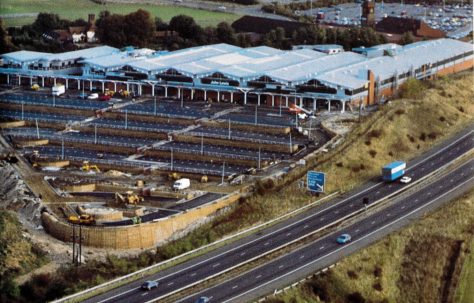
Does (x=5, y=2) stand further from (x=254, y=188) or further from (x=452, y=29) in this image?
(x=254, y=188)

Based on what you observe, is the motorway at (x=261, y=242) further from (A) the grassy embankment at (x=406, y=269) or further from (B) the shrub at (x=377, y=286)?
(B) the shrub at (x=377, y=286)

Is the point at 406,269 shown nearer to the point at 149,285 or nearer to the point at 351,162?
the point at 149,285

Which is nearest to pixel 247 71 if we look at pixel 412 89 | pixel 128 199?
pixel 412 89

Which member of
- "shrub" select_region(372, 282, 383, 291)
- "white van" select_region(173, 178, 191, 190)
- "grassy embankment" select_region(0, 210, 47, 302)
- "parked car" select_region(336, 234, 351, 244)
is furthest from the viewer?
"white van" select_region(173, 178, 191, 190)

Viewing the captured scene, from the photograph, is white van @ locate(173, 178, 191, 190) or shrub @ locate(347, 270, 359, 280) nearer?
shrub @ locate(347, 270, 359, 280)

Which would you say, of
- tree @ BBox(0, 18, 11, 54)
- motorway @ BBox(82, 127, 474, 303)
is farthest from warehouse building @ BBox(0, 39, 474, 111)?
motorway @ BBox(82, 127, 474, 303)

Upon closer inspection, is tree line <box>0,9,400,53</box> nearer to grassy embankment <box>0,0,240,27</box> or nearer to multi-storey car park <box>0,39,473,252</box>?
grassy embankment <box>0,0,240,27</box>

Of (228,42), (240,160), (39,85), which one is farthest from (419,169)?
(228,42)

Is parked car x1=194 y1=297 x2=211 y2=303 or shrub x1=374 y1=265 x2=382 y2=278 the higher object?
parked car x1=194 y1=297 x2=211 y2=303
